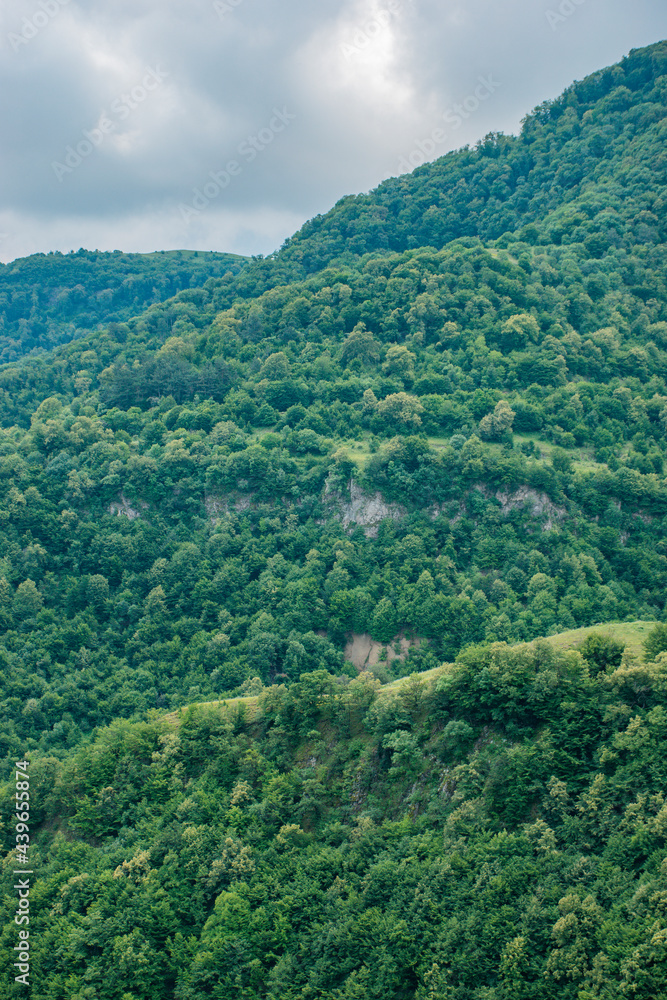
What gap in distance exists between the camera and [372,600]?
2623 inches

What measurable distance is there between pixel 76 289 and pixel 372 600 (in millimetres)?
145146

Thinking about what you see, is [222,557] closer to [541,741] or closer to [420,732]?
[420,732]

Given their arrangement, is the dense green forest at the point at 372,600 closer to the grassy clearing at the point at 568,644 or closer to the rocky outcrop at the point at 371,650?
the rocky outcrop at the point at 371,650

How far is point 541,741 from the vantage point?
115 ft

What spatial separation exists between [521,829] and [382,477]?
43917 millimetres

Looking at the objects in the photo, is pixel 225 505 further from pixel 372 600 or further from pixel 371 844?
pixel 371 844

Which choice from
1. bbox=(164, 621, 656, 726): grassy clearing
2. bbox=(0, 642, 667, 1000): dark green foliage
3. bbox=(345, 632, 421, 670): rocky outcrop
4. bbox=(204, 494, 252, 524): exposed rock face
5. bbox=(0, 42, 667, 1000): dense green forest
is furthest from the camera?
bbox=(204, 494, 252, 524): exposed rock face

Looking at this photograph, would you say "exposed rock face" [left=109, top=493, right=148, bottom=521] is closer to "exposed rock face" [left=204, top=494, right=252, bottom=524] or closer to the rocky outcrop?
"exposed rock face" [left=204, top=494, right=252, bottom=524]

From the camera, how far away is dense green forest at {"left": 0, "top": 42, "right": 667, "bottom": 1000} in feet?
106

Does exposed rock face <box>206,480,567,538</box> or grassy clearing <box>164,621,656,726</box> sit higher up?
exposed rock face <box>206,480,567,538</box>

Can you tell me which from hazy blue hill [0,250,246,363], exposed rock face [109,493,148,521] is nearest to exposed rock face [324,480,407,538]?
exposed rock face [109,493,148,521]

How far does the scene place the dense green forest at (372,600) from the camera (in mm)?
32438

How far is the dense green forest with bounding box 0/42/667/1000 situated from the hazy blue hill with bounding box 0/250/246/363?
60832mm

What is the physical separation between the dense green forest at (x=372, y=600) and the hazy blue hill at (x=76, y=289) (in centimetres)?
6083
